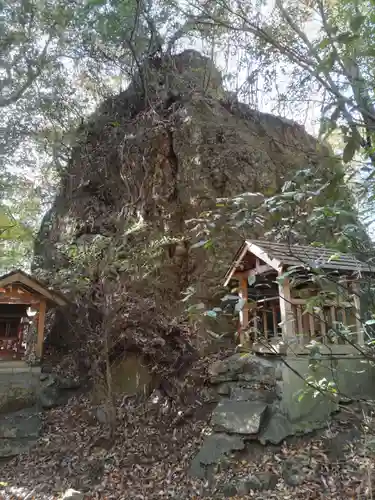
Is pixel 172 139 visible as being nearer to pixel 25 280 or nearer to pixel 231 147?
pixel 231 147

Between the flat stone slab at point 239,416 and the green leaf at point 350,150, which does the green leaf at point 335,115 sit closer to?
the green leaf at point 350,150

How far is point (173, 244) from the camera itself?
1195 centimetres

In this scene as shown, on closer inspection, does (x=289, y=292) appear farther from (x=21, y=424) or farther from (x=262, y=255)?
(x=21, y=424)

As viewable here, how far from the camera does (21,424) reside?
29.9ft

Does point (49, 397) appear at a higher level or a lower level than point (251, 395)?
lower

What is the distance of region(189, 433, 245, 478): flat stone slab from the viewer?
6562 millimetres

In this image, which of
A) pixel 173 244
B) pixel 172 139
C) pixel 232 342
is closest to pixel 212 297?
pixel 232 342

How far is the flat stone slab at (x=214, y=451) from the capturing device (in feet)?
21.5

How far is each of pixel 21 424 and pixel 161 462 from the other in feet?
13.0

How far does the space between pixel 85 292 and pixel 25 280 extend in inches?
76.2

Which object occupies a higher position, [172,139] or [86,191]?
[172,139]

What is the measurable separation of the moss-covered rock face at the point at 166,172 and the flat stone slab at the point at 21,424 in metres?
3.60

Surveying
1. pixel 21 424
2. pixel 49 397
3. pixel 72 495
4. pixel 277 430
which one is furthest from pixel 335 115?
pixel 49 397

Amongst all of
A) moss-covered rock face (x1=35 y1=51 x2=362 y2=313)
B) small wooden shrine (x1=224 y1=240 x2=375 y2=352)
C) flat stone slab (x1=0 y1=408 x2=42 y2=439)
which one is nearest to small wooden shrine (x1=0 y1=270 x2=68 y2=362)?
moss-covered rock face (x1=35 y1=51 x2=362 y2=313)
